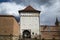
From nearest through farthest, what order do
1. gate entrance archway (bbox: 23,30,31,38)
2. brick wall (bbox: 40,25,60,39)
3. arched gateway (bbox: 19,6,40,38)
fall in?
arched gateway (bbox: 19,6,40,38)
gate entrance archway (bbox: 23,30,31,38)
brick wall (bbox: 40,25,60,39)

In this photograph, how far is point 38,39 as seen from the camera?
101 feet

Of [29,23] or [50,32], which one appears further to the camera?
[50,32]

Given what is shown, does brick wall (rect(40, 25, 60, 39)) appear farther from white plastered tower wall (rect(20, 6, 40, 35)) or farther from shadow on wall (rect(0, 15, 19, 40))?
shadow on wall (rect(0, 15, 19, 40))

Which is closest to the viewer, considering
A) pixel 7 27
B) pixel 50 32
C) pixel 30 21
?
pixel 7 27

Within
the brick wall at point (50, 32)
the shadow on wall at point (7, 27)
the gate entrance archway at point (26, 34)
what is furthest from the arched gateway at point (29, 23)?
the shadow on wall at point (7, 27)

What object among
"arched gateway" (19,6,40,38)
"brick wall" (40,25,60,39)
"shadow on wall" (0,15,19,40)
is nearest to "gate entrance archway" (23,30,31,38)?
"arched gateway" (19,6,40,38)

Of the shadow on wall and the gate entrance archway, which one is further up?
the shadow on wall

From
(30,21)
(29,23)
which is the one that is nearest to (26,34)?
(29,23)

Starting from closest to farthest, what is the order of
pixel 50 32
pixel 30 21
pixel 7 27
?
pixel 7 27, pixel 30 21, pixel 50 32

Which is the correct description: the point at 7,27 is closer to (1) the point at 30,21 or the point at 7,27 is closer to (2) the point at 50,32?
(1) the point at 30,21

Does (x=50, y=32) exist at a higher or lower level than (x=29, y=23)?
lower

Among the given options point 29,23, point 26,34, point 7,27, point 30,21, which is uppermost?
point 30,21

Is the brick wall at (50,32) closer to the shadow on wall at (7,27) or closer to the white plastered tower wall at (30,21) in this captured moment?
the white plastered tower wall at (30,21)

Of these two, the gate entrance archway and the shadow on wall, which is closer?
the shadow on wall
